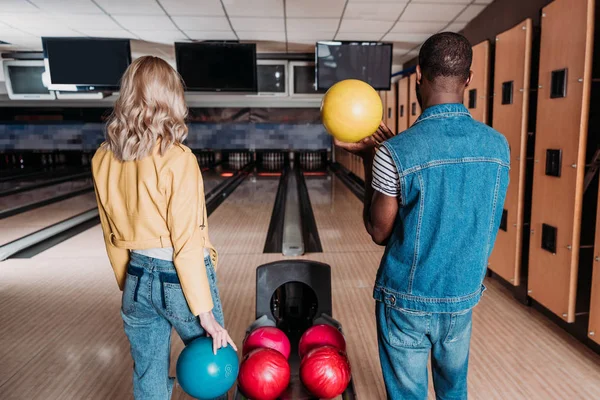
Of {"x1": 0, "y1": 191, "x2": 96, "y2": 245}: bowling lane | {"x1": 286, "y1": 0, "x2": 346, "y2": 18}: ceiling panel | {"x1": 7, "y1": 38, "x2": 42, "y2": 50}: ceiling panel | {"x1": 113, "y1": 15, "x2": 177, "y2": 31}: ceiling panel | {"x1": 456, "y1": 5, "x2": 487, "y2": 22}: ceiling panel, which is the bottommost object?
{"x1": 0, "y1": 191, "x2": 96, "y2": 245}: bowling lane

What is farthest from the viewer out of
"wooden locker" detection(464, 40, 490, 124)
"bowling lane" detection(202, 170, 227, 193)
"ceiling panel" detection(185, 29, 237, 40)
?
"bowling lane" detection(202, 170, 227, 193)

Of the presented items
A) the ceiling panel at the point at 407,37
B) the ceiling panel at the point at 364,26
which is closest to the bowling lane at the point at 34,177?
the ceiling panel at the point at 364,26

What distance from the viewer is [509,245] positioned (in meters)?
2.96

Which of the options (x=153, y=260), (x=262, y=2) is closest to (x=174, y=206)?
(x=153, y=260)

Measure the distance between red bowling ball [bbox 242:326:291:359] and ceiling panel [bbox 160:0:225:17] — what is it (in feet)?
10.4

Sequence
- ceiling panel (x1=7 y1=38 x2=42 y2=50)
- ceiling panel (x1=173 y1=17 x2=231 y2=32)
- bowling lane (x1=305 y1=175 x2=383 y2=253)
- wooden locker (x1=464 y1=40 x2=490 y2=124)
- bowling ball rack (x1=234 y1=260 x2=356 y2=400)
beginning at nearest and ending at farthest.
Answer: bowling ball rack (x1=234 y1=260 x2=356 y2=400) → wooden locker (x1=464 y1=40 x2=490 y2=124) → bowling lane (x1=305 y1=175 x2=383 y2=253) → ceiling panel (x1=173 y1=17 x2=231 y2=32) → ceiling panel (x1=7 y1=38 x2=42 y2=50)

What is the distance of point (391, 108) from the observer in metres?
6.64

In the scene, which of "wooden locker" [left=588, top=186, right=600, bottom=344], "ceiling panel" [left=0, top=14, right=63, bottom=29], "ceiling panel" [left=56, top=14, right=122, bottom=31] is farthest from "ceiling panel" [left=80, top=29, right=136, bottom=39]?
"wooden locker" [left=588, top=186, right=600, bottom=344]

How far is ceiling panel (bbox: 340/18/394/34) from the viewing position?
457 cm

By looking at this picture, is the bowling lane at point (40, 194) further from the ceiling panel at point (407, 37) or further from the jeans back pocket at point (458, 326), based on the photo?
the jeans back pocket at point (458, 326)

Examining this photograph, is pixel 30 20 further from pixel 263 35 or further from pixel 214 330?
pixel 214 330

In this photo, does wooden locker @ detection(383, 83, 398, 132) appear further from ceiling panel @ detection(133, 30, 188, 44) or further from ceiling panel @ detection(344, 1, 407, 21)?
ceiling panel @ detection(133, 30, 188, 44)

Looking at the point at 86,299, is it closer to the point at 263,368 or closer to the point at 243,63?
the point at 263,368

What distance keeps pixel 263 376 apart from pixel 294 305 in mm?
599
